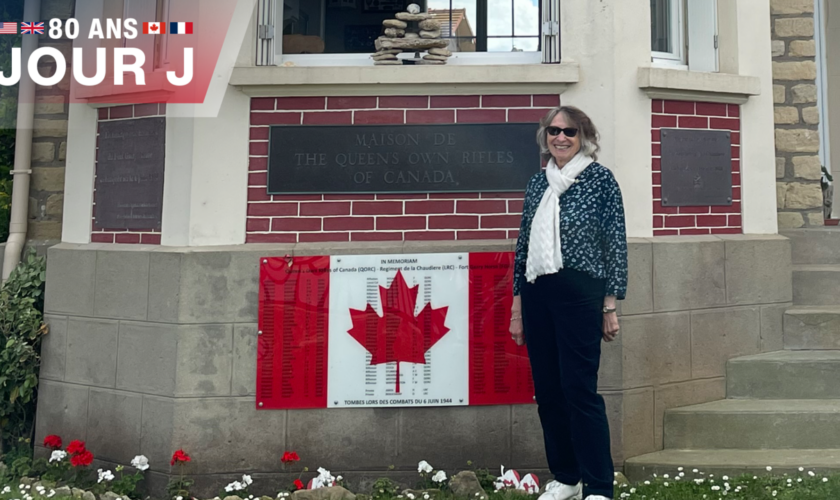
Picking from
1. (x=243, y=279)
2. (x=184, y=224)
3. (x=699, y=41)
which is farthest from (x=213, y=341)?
(x=699, y=41)

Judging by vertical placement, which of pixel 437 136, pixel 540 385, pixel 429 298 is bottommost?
pixel 540 385

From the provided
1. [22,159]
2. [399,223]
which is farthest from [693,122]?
[22,159]

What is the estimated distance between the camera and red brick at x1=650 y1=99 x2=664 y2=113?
15.5 feet

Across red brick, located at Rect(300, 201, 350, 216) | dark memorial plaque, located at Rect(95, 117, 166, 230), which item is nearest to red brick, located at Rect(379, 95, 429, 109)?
red brick, located at Rect(300, 201, 350, 216)

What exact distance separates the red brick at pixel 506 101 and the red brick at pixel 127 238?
2.29m

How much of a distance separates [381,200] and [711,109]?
2222 mm

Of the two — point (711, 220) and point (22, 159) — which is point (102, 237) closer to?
point (22, 159)

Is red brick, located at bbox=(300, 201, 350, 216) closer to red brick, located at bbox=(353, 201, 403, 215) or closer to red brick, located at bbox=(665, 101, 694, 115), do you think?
red brick, located at bbox=(353, 201, 403, 215)

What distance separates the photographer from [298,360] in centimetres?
445

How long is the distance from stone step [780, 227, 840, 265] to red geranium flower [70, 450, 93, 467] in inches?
193

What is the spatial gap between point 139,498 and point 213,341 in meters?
1.00

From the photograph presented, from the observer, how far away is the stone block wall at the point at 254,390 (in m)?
4.41

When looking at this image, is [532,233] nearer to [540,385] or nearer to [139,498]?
[540,385]

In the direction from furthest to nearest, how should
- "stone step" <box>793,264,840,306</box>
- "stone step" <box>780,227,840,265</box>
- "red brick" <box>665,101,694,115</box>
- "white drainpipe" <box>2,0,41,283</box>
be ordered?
"stone step" <box>780,227,840,265</box>, "white drainpipe" <box>2,0,41,283</box>, "stone step" <box>793,264,840,306</box>, "red brick" <box>665,101,694,115</box>
